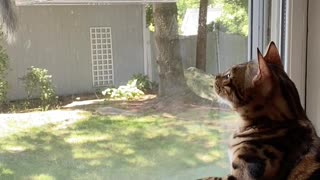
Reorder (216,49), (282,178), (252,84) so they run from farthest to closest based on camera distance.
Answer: (216,49) → (252,84) → (282,178)

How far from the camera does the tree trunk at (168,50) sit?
1.20m

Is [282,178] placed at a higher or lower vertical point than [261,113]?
lower

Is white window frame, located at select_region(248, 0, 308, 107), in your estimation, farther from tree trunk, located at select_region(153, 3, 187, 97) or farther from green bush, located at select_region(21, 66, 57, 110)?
green bush, located at select_region(21, 66, 57, 110)

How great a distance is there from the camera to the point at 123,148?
1.19 meters

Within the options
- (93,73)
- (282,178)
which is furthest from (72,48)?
(282,178)

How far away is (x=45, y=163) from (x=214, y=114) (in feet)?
1.38

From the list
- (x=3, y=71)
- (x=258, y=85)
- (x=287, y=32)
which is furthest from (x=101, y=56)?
(x=287, y=32)

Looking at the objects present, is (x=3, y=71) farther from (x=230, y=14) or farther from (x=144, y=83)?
(x=230, y=14)

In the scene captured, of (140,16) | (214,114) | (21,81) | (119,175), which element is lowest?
(119,175)

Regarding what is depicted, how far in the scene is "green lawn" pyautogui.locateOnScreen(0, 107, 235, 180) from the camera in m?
1.10

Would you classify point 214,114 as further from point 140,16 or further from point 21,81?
point 21,81

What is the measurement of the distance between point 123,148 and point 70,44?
251 mm

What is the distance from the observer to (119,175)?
1.19 metres

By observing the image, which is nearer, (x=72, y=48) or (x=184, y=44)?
(x=72, y=48)
